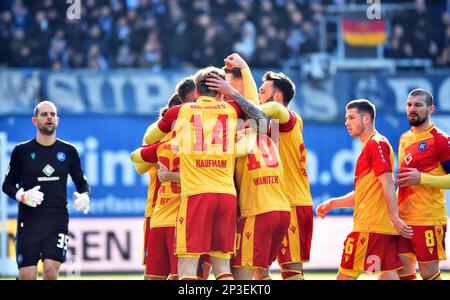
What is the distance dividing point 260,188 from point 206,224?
89 cm

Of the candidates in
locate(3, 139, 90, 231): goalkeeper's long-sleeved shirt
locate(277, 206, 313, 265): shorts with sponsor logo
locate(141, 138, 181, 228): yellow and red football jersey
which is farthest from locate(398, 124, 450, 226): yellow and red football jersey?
locate(3, 139, 90, 231): goalkeeper's long-sleeved shirt

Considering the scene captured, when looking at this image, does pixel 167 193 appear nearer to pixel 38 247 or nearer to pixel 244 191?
pixel 244 191

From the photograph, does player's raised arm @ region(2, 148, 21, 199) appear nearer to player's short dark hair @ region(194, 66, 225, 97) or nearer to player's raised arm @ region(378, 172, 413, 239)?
player's short dark hair @ region(194, 66, 225, 97)

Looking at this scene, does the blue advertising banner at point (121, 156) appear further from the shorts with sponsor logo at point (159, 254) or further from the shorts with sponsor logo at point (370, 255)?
the shorts with sponsor logo at point (370, 255)

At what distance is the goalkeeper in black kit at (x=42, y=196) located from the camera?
33.6ft

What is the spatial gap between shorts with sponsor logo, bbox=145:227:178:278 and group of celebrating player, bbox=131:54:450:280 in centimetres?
1

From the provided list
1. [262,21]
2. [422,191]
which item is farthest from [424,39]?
[422,191]

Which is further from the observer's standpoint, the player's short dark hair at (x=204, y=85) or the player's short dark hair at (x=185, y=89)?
the player's short dark hair at (x=185, y=89)

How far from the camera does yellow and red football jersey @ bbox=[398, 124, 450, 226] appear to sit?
31.9 ft

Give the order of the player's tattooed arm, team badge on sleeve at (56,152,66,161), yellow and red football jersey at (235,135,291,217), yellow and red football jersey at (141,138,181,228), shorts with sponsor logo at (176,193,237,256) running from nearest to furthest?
shorts with sponsor logo at (176,193,237,256), the player's tattooed arm, yellow and red football jersey at (235,135,291,217), yellow and red football jersey at (141,138,181,228), team badge on sleeve at (56,152,66,161)

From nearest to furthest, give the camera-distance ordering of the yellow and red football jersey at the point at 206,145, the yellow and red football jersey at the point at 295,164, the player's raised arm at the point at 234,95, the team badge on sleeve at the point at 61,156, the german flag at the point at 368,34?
1. the yellow and red football jersey at the point at 206,145
2. the player's raised arm at the point at 234,95
3. the yellow and red football jersey at the point at 295,164
4. the team badge on sleeve at the point at 61,156
5. the german flag at the point at 368,34

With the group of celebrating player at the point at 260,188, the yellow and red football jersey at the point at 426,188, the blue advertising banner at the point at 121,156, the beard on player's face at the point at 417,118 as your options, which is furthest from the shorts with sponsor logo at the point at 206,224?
the blue advertising banner at the point at 121,156

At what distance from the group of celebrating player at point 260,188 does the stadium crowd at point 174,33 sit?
1158 centimetres

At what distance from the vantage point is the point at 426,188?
384 inches
